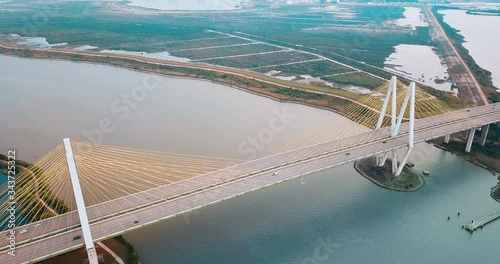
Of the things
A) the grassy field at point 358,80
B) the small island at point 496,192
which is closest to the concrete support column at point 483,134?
the small island at point 496,192

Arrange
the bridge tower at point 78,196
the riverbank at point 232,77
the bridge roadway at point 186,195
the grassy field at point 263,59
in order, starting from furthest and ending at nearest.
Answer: the grassy field at point 263,59 → the riverbank at point 232,77 → the bridge roadway at point 186,195 → the bridge tower at point 78,196

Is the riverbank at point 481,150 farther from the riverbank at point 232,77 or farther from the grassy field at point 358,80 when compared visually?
the grassy field at point 358,80

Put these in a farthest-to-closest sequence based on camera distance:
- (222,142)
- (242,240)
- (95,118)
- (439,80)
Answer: (439,80) < (95,118) < (222,142) < (242,240)

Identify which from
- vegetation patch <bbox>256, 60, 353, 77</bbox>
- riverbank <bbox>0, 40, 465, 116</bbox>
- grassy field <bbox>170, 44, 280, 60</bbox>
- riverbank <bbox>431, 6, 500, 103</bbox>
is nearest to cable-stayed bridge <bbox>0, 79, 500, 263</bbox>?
riverbank <bbox>0, 40, 465, 116</bbox>

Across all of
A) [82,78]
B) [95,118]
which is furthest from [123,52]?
[95,118]

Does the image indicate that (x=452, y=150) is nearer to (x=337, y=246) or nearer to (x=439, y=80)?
(x=337, y=246)

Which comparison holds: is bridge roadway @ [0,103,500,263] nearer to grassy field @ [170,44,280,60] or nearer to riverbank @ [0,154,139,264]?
riverbank @ [0,154,139,264]
